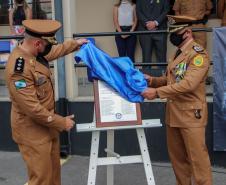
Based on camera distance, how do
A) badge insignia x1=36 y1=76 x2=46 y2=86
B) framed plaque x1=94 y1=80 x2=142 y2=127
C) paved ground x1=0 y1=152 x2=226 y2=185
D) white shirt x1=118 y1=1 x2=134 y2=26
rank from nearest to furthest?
badge insignia x1=36 y1=76 x2=46 y2=86 → framed plaque x1=94 y1=80 x2=142 y2=127 → paved ground x1=0 y1=152 x2=226 y2=185 → white shirt x1=118 y1=1 x2=134 y2=26

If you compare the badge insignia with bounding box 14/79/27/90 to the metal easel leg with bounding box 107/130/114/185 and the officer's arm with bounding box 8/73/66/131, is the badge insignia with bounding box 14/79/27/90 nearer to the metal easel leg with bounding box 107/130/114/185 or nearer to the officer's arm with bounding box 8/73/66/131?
the officer's arm with bounding box 8/73/66/131

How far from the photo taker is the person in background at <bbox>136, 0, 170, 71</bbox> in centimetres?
776

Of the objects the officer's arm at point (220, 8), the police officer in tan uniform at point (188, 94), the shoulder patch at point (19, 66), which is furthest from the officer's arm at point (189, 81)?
the officer's arm at point (220, 8)

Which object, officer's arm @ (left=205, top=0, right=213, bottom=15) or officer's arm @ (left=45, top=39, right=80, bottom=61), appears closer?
officer's arm @ (left=45, top=39, right=80, bottom=61)

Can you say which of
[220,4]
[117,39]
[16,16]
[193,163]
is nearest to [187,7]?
[220,4]

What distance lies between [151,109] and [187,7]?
2281mm

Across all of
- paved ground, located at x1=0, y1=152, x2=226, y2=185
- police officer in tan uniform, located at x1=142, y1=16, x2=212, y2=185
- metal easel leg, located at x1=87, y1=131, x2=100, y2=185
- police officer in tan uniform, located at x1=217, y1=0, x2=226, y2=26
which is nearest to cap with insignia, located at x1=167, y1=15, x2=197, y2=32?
police officer in tan uniform, located at x1=142, y1=16, x2=212, y2=185

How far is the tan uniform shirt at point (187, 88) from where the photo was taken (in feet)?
14.8

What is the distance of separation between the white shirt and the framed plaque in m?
3.84

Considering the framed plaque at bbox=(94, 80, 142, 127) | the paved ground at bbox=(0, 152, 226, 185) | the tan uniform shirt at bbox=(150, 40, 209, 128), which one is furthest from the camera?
the paved ground at bbox=(0, 152, 226, 185)

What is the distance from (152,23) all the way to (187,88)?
3.35m

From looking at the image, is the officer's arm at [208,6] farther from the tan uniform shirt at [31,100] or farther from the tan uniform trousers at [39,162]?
the tan uniform trousers at [39,162]

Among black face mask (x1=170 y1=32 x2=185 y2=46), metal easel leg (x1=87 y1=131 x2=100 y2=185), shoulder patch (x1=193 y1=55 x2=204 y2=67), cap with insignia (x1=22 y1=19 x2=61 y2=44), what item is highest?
cap with insignia (x1=22 y1=19 x2=61 y2=44)

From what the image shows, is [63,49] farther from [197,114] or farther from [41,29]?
[197,114]
